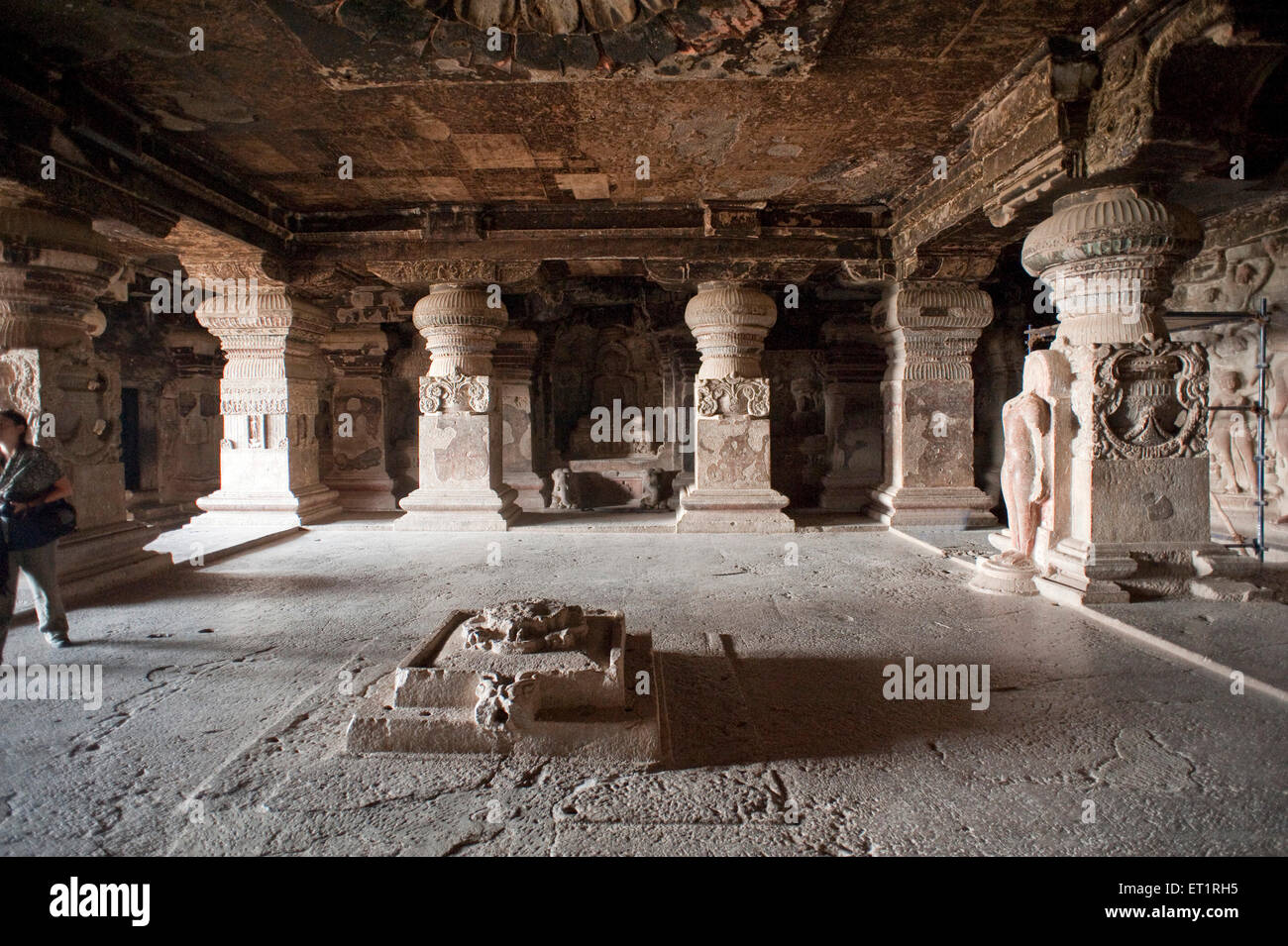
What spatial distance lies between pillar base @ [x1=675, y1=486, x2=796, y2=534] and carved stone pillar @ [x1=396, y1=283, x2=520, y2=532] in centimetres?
208

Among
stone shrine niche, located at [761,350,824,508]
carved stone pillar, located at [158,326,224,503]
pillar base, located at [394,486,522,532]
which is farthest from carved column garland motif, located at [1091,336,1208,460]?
carved stone pillar, located at [158,326,224,503]

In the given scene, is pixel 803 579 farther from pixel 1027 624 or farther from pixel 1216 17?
pixel 1216 17

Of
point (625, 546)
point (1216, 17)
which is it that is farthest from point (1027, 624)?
point (625, 546)

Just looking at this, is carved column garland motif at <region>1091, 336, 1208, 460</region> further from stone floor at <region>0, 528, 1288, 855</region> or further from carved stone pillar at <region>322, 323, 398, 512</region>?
carved stone pillar at <region>322, 323, 398, 512</region>

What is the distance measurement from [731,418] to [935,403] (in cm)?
223

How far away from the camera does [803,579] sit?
5.20 m

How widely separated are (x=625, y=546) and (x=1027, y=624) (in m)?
3.64

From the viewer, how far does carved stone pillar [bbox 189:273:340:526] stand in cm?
786

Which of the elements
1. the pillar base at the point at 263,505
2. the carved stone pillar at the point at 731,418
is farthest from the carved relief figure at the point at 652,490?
the pillar base at the point at 263,505

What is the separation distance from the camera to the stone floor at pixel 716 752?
196 cm

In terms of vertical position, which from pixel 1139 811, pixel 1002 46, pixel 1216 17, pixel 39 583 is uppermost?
pixel 1002 46

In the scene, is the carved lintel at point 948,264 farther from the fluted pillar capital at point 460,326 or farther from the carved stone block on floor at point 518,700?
the carved stone block on floor at point 518,700

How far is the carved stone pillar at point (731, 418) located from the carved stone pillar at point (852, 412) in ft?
7.27

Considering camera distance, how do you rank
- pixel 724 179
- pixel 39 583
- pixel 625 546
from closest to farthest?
pixel 39 583 < pixel 724 179 < pixel 625 546
